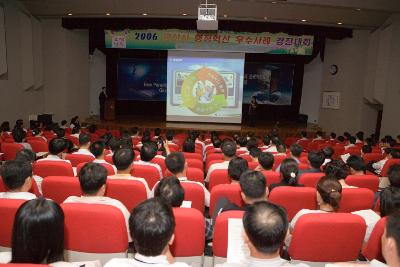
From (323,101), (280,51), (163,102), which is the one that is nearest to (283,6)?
(280,51)

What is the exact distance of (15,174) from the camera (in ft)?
8.28

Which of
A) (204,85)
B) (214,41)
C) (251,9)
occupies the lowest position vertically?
(204,85)

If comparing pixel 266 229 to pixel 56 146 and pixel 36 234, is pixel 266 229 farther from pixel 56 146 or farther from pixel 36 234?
pixel 56 146

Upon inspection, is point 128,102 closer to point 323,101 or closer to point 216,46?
point 216,46

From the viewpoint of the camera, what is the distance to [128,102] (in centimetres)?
1496

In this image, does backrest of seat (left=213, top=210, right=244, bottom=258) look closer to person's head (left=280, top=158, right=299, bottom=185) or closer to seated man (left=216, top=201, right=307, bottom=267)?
seated man (left=216, top=201, right=307, bottom=267)

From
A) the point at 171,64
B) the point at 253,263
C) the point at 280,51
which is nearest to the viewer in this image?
the point at 253,263

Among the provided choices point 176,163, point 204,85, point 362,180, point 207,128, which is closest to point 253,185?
point 176,163

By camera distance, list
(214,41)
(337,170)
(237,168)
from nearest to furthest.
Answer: (237,168) → (337,170) → (214,41)

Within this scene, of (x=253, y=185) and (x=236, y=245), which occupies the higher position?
(x=253, y=185)

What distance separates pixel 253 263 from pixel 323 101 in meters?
12.2

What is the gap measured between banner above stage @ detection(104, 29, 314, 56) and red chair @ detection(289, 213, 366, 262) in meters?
9.56

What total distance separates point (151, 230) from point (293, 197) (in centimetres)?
169

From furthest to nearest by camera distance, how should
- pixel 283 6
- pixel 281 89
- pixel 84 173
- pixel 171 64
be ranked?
pixel 281 89 → pixel 171 64 → pixel 283 6 → pixel 84 173
